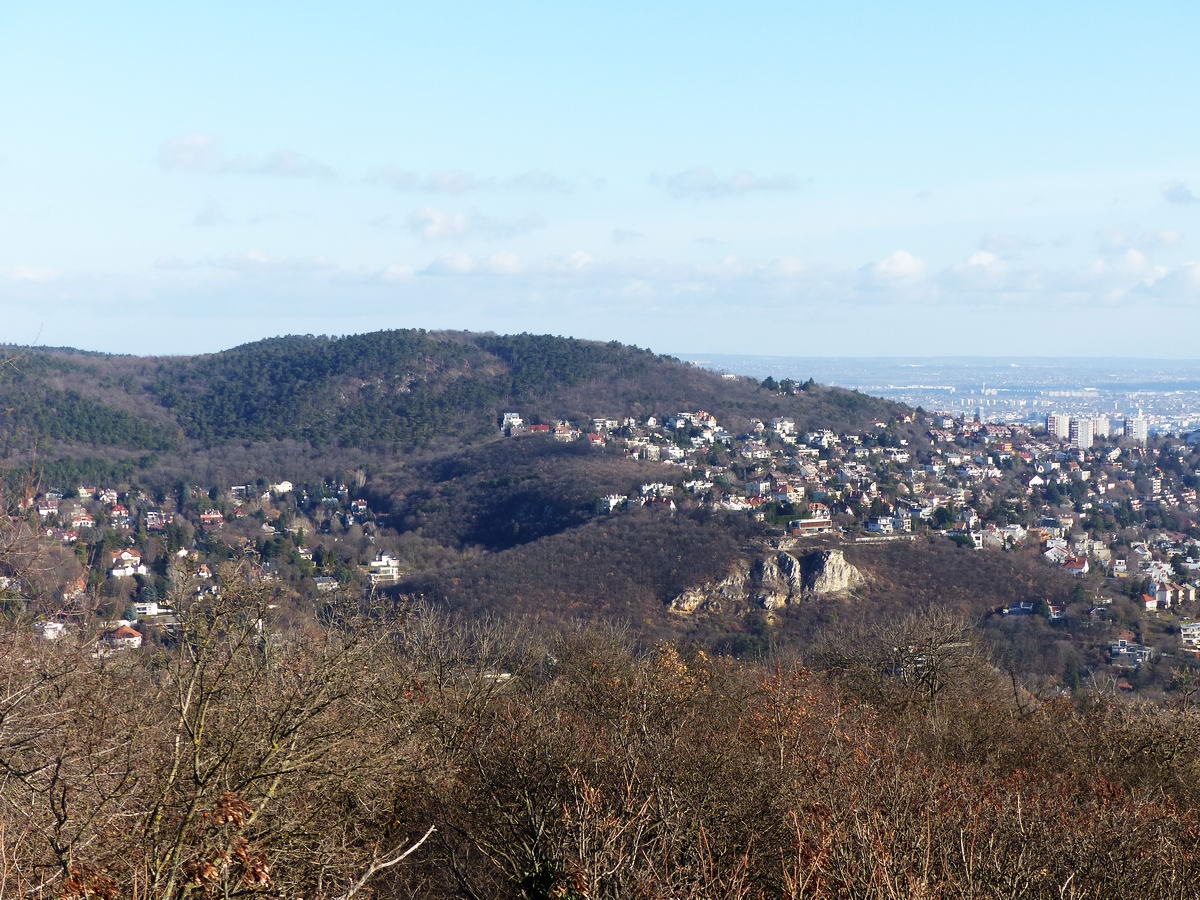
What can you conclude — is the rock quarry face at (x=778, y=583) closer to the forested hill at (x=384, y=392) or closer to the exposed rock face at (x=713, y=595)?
the exposed rock face at (x=713, y=595)

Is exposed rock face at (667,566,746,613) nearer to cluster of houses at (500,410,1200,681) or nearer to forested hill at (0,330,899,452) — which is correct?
cluster of houses at (500,410,1200,681)

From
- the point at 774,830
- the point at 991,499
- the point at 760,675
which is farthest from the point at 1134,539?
the point at 774,830

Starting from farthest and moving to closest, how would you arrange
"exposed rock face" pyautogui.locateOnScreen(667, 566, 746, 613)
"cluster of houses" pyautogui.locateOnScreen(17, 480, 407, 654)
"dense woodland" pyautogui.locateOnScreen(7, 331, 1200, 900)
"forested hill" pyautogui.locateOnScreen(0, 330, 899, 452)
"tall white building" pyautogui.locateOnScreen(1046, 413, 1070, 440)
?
"tall white building" pyautogui.locateOnScreen(1046, 413, 1070, 440) → "forested hill" pyautogui.locateOnScreen(0, 330, 899, 452) → "exposed rock face" pyautogui.locateOnScreen(667, 566, 746, 613) → "cluster of houses" pyautogui.locateOnScreen(17, 480, 407, 654) → "dense woodland" pyautogui.locateOnScreen(7, 331, 1200, 900)

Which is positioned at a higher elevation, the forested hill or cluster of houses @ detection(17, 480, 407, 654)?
the forested hill

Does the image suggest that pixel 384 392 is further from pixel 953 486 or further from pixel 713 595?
pixel 713 595

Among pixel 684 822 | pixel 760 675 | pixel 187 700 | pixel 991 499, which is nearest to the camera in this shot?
pixel 187 700

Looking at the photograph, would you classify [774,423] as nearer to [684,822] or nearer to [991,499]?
[991,499]

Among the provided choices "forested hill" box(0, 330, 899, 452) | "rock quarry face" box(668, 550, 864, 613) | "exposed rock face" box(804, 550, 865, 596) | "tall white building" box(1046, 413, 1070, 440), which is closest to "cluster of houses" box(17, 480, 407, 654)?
"forested hill" box(0, 330, 899, 452)

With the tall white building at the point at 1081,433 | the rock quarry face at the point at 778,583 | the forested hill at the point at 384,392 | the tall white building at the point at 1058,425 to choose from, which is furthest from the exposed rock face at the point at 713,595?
the tall white building at the point at 1058,425
